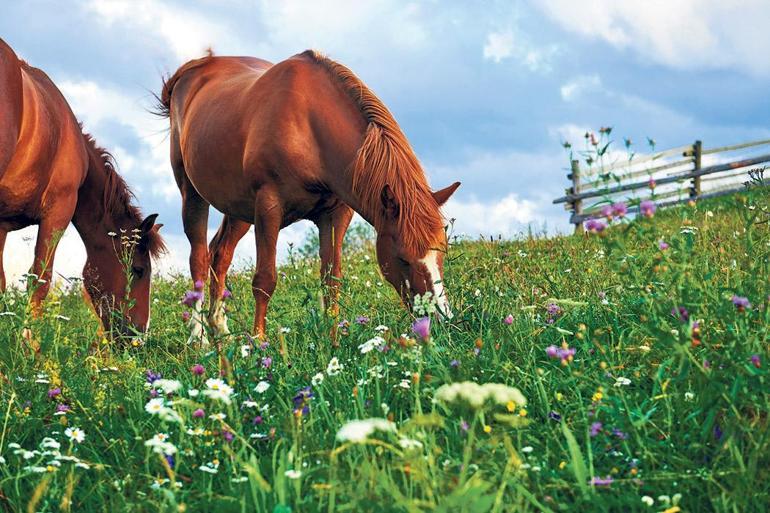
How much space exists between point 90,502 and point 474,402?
157cm

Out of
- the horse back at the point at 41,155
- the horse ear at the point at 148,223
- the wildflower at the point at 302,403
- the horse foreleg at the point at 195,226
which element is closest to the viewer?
the wildflower at the point at 302,403

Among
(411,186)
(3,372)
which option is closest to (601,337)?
(411,186)

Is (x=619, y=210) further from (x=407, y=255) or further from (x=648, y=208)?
(x=407, y=255)

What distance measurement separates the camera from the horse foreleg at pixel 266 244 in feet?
20.4

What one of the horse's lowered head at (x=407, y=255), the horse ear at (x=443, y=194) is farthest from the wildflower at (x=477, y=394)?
the horse ear at (x=443, y=194)

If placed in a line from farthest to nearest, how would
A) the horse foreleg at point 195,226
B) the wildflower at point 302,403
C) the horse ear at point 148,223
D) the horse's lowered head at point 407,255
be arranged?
the horse foreleg at point 195,226 < the horse ear at point 148,223 < the horse's lowered head at point 407,255 < the wildflower at point 302,403

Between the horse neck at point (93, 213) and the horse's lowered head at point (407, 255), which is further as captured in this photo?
the horse neck at point (93, 213)

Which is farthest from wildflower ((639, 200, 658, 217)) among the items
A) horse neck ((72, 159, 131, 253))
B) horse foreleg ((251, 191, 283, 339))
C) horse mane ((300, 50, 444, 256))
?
horse neck ((72, 159, 131, 253))

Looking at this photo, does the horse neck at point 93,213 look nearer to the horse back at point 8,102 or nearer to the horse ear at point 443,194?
the horse back at point 8,102

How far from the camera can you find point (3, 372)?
393cm

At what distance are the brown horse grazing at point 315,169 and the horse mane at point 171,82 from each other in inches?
52.9

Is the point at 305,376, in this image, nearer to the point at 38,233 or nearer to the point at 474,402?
the point at 474,402

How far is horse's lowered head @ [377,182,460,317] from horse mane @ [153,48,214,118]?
456 cm

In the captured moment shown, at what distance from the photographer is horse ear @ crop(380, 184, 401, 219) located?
534cm
